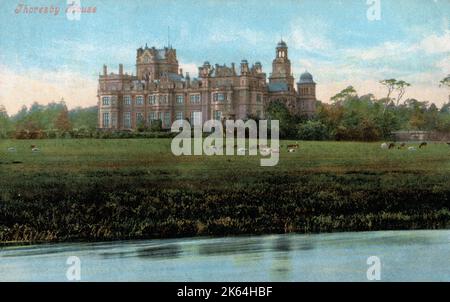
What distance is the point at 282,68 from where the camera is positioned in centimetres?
1106

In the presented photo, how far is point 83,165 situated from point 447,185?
20.6 ft

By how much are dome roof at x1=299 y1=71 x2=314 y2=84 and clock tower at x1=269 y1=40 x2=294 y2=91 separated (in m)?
0.17

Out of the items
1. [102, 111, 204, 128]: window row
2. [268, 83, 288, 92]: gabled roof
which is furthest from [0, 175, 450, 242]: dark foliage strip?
[268, 83, 288, 92]: gabled roof

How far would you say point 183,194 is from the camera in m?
10.7

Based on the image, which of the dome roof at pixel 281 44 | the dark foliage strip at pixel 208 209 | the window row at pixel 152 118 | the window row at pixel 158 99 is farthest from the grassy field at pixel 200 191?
the dome roof at pixel 281 44

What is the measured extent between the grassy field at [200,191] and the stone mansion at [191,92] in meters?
0.70

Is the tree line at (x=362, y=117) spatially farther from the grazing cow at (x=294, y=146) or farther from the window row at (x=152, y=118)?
the window row at (x=152, y=118)

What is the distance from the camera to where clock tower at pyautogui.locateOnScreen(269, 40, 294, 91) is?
35.5 feet

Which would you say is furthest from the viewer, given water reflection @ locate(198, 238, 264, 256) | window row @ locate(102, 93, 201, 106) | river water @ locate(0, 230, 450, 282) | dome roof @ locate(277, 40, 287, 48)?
window row @ locate(102, 93, 201, 106)

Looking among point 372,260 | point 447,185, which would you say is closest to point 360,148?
point 447,185

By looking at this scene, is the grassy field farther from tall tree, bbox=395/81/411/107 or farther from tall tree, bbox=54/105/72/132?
tall tree, bbox=395/81/411/107

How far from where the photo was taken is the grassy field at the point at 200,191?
1049 centimetres
